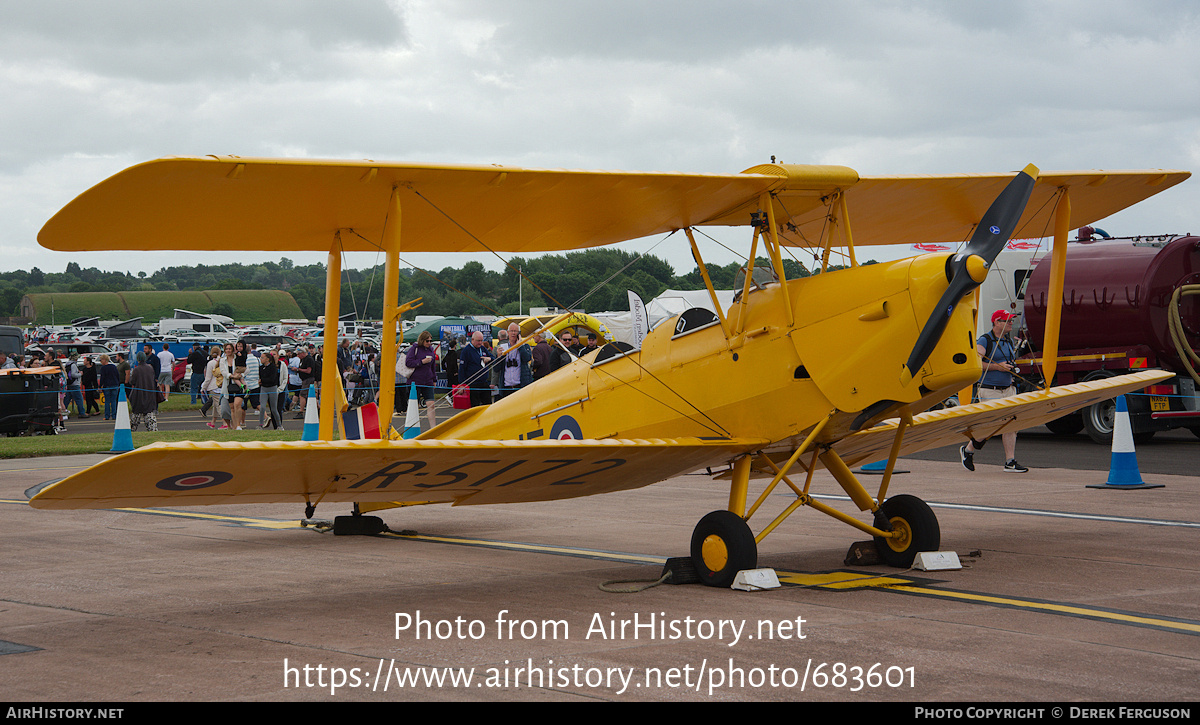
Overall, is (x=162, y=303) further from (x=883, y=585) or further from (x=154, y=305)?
(x=883, y=585)

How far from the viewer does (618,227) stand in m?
7.75

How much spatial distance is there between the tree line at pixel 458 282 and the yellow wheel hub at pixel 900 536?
1.89m

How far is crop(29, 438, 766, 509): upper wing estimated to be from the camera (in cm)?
508

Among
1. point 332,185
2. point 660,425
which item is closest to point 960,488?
point 660,425

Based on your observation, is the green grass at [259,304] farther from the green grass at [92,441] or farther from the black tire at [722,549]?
the black tire at [722,549]

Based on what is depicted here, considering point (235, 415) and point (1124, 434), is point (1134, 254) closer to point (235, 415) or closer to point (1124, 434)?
point (1124, 434)

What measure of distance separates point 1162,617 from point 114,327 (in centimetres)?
6468

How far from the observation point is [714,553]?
642 cm

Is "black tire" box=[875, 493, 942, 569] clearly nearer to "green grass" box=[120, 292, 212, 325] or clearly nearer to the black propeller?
the black propeller

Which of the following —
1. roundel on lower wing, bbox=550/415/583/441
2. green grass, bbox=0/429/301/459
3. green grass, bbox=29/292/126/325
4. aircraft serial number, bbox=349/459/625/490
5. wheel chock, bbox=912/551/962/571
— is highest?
green grass, bbox=29/292/126/325

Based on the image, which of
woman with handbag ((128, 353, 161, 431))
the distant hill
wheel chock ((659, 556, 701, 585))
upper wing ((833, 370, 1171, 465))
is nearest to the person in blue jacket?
woman with handbag ((128, 353, 161, 431))

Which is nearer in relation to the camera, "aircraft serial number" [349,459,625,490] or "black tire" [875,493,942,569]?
"aircraft serial number" [349,459,625,490]

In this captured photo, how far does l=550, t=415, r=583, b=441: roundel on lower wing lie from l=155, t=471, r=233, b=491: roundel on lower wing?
2913 millimetres

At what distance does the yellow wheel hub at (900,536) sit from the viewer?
277 inches
